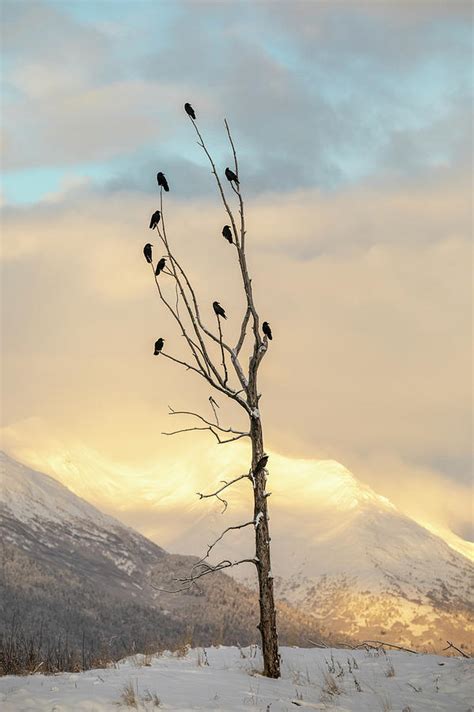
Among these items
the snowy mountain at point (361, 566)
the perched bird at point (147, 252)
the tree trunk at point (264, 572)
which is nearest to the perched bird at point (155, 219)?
the perched bird at point (147, 252)

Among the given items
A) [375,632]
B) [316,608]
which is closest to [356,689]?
[375,632]

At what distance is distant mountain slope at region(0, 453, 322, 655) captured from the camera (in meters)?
102

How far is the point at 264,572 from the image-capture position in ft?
55.1

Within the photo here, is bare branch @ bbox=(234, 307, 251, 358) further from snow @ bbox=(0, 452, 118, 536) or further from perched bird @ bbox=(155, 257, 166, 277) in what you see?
snow @ bbox=(0, 452, 118, 536)

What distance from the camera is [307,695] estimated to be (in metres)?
14.4

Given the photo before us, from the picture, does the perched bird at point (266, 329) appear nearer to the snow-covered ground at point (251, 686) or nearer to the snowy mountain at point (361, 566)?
the snow-covered ground at point (251, 686)

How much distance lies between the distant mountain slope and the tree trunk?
7389 cm

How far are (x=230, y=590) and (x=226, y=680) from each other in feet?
413

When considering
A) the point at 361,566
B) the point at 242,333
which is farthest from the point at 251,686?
the point at 361,566

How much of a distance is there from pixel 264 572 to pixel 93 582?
11663cm

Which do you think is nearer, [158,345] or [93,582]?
[158,345]

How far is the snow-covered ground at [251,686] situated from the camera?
1284 centimetres

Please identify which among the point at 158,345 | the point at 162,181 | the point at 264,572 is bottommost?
the point at 264,572

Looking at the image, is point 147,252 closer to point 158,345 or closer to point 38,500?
point 158,345
